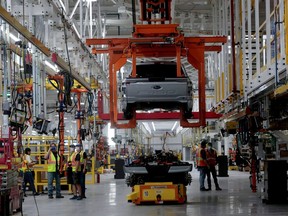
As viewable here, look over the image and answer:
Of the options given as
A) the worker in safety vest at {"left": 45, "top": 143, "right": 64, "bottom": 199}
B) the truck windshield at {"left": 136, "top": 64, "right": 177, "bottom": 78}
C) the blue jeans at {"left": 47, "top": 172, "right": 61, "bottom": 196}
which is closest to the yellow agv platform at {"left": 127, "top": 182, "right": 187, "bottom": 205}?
the truck windshield at {"left": 136, "top": 64, "right": 177, "bottom": 78}

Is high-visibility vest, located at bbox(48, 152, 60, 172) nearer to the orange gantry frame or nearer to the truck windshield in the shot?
the orange gantry frame

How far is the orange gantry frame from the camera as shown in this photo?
36.3ft

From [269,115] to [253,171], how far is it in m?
2.11

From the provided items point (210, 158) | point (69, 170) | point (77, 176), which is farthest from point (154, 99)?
point (210, 158)

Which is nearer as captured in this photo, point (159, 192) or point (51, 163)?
point (159, 192)

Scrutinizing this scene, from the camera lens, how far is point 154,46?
11.4 meters

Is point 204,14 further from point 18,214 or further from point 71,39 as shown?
point 18,214

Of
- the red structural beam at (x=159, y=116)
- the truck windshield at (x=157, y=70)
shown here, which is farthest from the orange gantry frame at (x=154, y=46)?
the red structural beam at (x=159, y=116)

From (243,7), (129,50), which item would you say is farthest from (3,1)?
(243,7)

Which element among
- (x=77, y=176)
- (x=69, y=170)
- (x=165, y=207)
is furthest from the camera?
(x=69, y=170)

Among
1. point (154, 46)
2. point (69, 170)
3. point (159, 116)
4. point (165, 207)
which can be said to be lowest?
point (165, 207)

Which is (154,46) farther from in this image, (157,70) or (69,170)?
(69,170)

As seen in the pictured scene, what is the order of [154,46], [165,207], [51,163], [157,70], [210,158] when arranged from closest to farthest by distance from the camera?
[154,46]
[165,207]
[157,70]
[51,163]
[210,158]

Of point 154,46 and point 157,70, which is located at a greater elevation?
point 154,46
